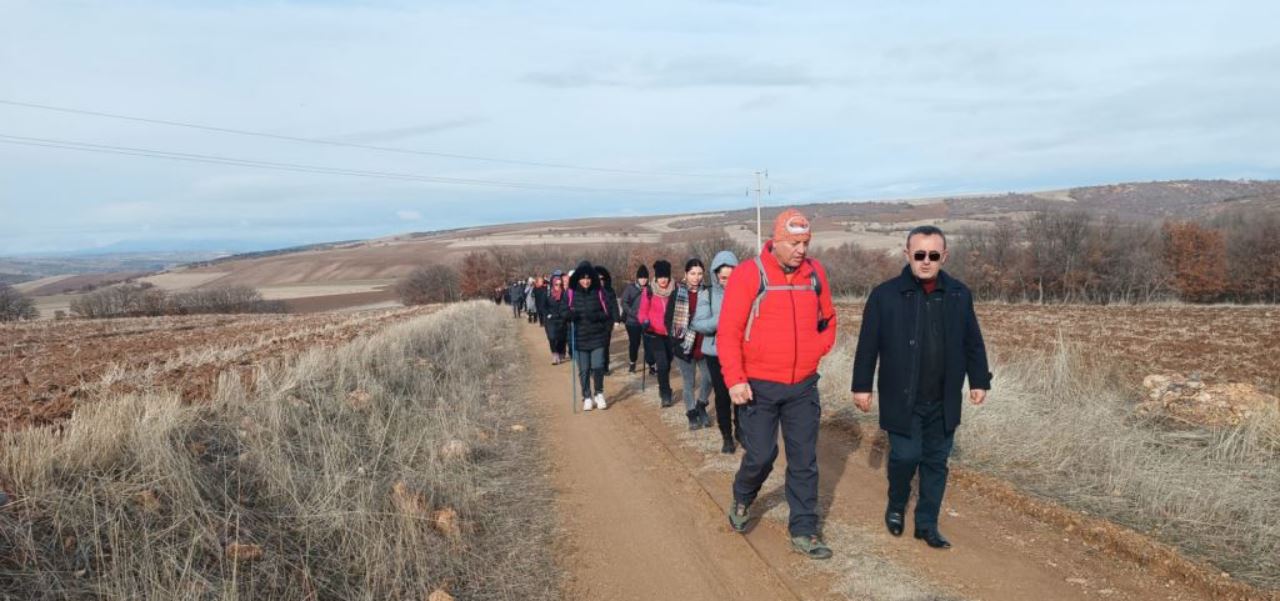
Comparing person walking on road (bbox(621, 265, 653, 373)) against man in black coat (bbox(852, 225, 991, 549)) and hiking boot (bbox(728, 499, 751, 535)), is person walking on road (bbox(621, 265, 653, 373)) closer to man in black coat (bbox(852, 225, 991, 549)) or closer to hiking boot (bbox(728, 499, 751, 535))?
hiking boot (bbox(728, 499, 751, 535))

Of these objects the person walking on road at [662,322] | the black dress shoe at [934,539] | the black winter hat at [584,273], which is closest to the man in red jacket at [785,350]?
the black dress shoe at [934,539]

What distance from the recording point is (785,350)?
15.0 ft

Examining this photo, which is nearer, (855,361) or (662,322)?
(855,361)

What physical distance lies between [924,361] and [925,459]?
27.6 inches

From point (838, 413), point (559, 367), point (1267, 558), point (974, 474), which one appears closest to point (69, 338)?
point (559, 367)

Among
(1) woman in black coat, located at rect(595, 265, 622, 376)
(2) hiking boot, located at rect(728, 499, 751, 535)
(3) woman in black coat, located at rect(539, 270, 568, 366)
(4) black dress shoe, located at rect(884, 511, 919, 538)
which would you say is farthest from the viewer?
(3) woman in black coat, located at rect(539, 270, 568, 366)

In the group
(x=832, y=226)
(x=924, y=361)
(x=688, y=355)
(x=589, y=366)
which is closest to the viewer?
(x=924, y=361)

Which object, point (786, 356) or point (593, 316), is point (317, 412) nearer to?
point (593, 316)

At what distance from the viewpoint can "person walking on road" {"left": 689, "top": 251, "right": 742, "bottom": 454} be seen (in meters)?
7.11

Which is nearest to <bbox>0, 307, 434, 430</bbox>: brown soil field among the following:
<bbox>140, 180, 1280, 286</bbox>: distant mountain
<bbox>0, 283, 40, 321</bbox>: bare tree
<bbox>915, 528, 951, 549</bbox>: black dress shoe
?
<bbox>915, 528, 951, 549</bbox>: black dress shoe

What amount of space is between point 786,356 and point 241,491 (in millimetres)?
4007

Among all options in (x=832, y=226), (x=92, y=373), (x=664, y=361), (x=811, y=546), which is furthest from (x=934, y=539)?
(x=832, y=226)

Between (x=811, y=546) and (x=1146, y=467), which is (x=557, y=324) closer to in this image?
(x=811, y=546)

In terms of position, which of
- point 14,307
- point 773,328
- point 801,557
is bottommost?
point 14,307
